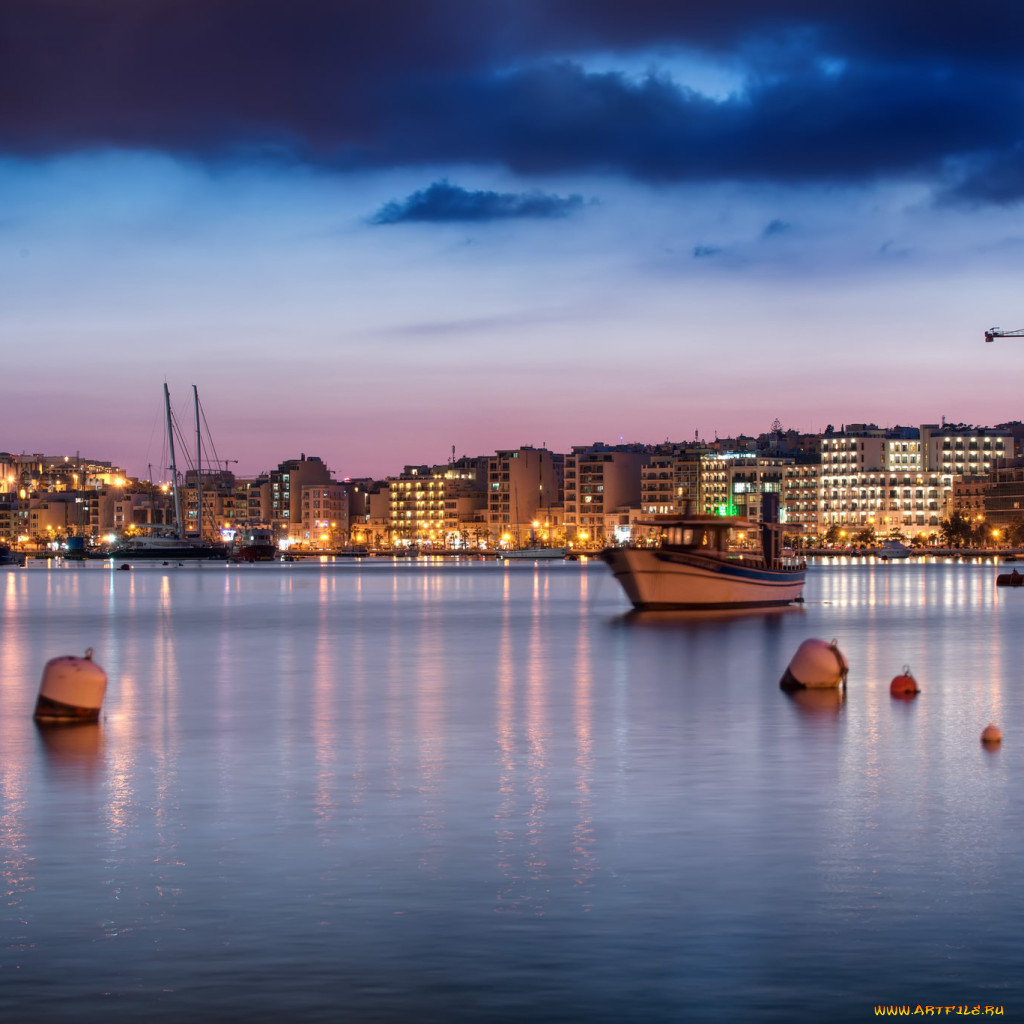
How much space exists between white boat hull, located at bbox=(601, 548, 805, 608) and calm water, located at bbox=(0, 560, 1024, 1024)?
3197cm

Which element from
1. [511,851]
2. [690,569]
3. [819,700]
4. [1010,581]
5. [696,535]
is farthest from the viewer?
[1010,581]

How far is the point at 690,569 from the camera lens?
7262 centimetres

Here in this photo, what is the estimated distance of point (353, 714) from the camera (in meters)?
32.1

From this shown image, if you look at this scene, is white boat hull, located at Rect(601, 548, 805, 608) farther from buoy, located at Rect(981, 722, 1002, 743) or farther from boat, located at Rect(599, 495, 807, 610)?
buoy, located at Rect(981, 722, 1002, 743)

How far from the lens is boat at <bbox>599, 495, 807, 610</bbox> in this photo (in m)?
72.9

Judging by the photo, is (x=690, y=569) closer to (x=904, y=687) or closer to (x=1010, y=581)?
(x=904, y=687)

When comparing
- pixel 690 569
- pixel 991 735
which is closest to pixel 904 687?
pixel 991 735

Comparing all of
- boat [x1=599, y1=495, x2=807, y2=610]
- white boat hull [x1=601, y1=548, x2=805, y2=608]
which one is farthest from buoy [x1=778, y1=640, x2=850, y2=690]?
white boat hull [x1=601, y1=548, x2=805, y2=608]

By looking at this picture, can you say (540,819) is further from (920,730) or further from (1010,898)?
(920,730)

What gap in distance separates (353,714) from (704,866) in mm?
16533

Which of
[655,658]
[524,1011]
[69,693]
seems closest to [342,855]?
[524,1011]

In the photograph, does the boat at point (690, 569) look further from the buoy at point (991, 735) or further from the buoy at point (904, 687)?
the buoy at point (991, 735)

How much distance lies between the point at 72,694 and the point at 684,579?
4615cm

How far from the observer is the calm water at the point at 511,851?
12.2 metres
